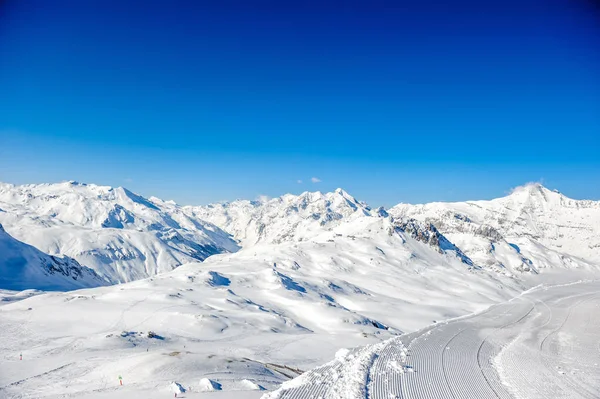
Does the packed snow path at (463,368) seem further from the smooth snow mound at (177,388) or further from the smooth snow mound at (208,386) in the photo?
the smooth snow mound at (177,388)

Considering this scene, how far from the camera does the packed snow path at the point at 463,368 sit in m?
37.7

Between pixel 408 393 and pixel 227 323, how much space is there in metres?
55.0

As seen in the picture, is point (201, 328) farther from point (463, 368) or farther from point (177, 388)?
point (463, 368)

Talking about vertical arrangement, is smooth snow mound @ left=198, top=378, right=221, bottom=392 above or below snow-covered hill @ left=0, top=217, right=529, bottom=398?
above

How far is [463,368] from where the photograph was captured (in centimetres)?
4853

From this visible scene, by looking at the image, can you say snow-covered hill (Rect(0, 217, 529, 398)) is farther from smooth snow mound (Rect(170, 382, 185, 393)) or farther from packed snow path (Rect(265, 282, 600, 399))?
packed snow path (Rect(265, 282, 600, 399))

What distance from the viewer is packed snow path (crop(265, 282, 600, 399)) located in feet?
124

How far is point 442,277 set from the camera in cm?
19962

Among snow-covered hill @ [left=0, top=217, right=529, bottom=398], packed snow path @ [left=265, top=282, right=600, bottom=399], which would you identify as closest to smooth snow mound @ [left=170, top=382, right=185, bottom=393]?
snow-covered hill @ [left=0, top=217, right=529, bottom=398]

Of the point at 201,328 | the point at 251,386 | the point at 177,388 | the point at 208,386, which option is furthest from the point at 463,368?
the point at 201,328

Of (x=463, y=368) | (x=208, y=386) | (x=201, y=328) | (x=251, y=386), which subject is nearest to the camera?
(x=208, y=386)

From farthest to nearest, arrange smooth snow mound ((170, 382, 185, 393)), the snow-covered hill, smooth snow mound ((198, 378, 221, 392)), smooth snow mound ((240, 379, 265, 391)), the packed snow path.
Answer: the snow-covered hill
the packed snow path
smooth snow mound ((240, 379, 265, 391))
smooth snow mound ((198, 378, 221, 392))
smooth snow mound ((170, 382, 185, 393))

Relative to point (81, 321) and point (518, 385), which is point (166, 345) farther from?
point (518, 385)

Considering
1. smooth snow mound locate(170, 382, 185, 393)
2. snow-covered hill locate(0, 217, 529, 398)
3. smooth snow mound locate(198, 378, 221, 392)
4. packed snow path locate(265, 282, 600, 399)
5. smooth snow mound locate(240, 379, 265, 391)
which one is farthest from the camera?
snow-covered hill locate(0, 217, 529, 398)
